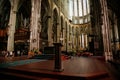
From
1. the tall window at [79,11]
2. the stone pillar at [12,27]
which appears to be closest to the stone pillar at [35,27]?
the stone pillar at [12,27]

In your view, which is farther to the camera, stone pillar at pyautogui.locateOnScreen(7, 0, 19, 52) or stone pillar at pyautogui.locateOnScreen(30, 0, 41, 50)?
stone pillar at pyautogui.locateOnScreen(7, 0, 19, 52)

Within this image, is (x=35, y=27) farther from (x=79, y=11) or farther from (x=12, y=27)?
(x=79, y=11)

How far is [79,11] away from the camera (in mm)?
47188

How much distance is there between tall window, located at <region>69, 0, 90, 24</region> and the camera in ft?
148

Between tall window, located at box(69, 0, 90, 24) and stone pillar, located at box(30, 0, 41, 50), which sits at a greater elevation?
tall window, located at box(69, 0, 90, 24)

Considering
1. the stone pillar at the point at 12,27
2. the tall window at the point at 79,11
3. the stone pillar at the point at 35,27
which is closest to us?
the stone pillar at the point at 35,27

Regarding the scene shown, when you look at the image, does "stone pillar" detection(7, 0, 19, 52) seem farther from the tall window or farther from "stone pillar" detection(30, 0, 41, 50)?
the tall window

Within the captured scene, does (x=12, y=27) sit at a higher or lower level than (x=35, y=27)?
higher

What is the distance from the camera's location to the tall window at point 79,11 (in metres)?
45.0

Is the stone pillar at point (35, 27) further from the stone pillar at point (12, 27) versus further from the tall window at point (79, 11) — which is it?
the tall window at point (79, 11)

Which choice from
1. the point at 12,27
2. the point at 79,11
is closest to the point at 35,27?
the point at 12,27

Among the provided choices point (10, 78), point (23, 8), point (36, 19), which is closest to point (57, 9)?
point (23, 8)

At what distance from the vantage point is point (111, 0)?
1969 cm

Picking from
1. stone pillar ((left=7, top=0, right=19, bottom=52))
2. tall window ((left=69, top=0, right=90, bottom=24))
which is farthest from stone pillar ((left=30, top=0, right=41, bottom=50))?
tall window ((left=69, top=0, right=90, bottom=24))
